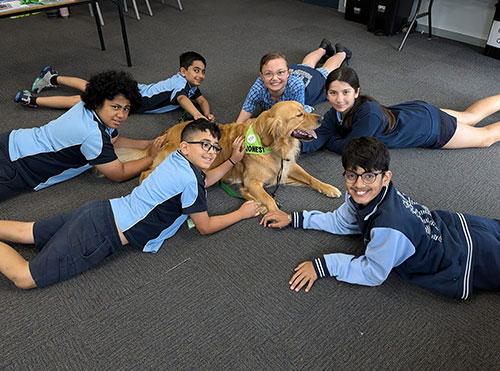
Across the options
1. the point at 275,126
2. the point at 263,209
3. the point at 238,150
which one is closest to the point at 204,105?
the point at 238,150

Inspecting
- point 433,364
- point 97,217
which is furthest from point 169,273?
point 433,364

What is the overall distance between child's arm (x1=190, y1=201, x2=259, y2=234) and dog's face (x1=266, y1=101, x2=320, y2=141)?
49 cm

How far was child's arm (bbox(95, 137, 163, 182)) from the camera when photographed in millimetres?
2607

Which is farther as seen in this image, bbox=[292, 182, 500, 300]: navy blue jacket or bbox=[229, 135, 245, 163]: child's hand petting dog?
bbox=[229, 135, 245, 163]: child's hand petting dog

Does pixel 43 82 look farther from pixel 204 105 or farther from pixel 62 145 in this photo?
pixel 62 145

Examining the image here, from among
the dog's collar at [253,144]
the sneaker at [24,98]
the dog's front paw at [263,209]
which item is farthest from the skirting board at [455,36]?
the sneaker at [24,98]

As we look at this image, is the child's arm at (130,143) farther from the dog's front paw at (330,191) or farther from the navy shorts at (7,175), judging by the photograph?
the dog's front paw at (330,191)

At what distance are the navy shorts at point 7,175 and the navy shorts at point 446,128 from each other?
310cm

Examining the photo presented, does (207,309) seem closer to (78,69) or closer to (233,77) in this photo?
(233,77)

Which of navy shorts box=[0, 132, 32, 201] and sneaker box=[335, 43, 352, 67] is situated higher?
sneaker box=[335, 43, 352, 67]

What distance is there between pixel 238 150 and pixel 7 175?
1.52 m

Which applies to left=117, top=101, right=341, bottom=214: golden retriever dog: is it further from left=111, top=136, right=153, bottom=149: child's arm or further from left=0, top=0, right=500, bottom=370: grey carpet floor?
left=111, top=136, right=153, bottom=149: child's arm

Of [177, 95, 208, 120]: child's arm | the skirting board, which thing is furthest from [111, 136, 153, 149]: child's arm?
the skirting board

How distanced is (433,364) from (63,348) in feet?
5.43
